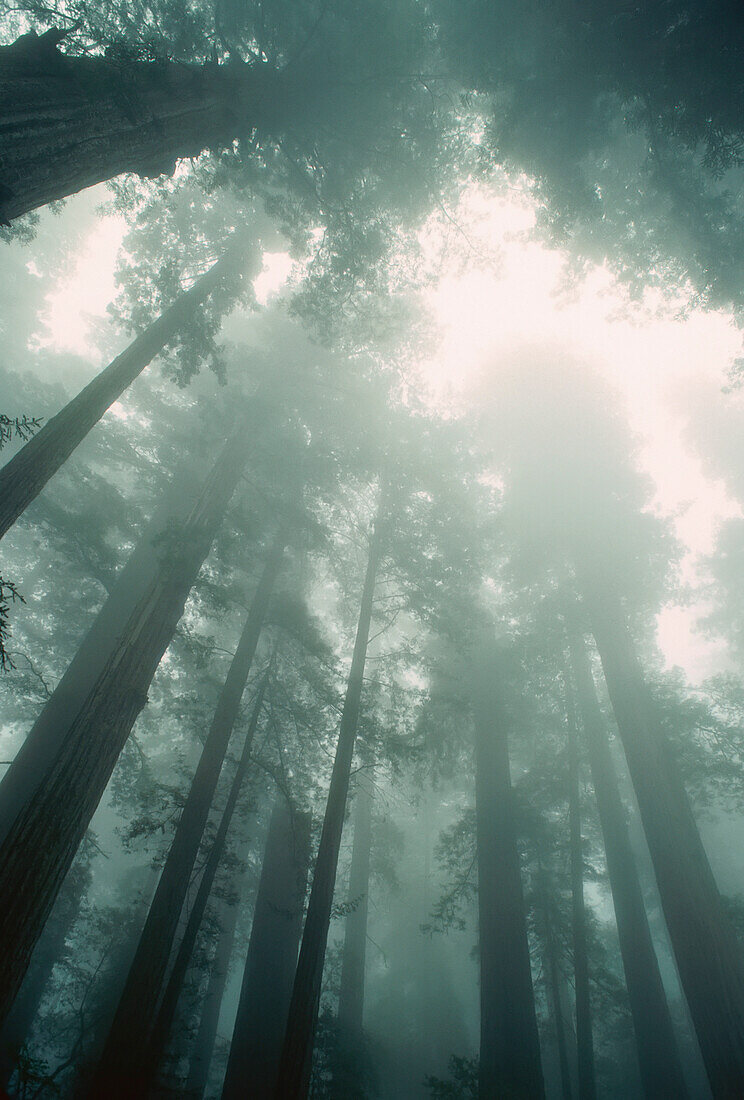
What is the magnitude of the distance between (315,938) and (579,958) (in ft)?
26.3

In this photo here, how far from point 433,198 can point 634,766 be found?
13515 millimetres

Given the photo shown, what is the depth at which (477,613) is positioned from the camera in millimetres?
11766

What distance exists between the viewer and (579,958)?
1046 cm

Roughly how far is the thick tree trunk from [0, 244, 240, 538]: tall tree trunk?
8.83 ft

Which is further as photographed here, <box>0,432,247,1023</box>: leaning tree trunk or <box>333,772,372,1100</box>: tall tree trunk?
<box>333,772,372,1100</box>: tall tree trunk

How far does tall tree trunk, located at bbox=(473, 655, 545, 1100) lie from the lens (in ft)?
28.1

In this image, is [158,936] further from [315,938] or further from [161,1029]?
[315,938]

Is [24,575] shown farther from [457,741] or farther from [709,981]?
[709,981]

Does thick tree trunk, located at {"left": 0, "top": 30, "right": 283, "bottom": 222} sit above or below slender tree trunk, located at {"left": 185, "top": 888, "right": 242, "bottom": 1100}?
above

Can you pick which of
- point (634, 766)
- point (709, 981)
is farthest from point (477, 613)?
point (709, 981)

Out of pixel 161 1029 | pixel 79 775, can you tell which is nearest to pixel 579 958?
pixel 161 1029

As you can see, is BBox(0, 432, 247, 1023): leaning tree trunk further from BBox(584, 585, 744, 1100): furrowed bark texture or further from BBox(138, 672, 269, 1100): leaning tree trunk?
BBox(584, 585, 744, 1100): furrowed bark texture

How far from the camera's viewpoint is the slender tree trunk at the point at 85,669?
31.8ft

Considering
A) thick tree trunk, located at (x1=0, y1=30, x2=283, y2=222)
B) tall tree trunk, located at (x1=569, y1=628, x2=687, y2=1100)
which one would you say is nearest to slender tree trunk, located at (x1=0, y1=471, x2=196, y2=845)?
thick tree trunk, located at (x1=0, y1=30, x2=283, y2=222)
